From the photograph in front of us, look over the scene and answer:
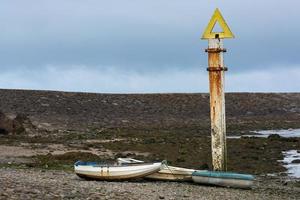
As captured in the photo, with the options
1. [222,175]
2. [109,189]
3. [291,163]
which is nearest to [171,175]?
[222,175]

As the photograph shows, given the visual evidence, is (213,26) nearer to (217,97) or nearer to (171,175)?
(217,97)

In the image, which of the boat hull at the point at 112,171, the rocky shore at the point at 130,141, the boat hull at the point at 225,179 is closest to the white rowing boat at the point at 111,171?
the boat hull at the point at 112,171

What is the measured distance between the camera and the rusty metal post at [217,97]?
25.2 metres

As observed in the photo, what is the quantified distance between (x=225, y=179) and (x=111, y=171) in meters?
4.00

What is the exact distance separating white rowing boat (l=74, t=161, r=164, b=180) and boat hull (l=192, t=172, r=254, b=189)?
6.37ft

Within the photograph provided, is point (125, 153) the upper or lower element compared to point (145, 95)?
lower

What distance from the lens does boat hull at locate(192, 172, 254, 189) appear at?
22.8m

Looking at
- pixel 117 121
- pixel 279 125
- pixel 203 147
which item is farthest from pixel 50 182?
pixel 279 125

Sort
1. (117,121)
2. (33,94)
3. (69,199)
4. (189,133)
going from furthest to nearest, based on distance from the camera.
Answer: (33,94) < (117,121) < (189,133) < (69,199)

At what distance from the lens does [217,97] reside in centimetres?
2528

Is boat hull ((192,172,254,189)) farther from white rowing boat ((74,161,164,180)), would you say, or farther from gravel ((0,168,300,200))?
white rowing boat ((74,161,164,180))

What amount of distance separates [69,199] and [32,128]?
→ 33.9 m

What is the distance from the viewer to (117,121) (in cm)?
6831

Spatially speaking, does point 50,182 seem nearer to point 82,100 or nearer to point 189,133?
point 189,133
